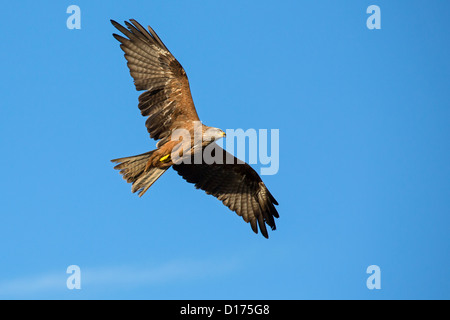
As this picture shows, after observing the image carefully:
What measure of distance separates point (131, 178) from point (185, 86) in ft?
6.63

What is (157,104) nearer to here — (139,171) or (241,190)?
(139,171)

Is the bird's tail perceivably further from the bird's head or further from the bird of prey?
the bird's head

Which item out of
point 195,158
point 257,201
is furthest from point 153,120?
Answer: point 257,201

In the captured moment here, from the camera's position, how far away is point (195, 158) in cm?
1476

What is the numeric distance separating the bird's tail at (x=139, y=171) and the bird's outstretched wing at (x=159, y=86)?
1.78 feet

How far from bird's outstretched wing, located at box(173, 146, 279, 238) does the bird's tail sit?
5.05 feet

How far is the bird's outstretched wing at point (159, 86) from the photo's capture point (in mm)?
13422

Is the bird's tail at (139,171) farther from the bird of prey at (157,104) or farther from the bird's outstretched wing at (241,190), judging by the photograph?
the bird's outstretched wing at (241,190)

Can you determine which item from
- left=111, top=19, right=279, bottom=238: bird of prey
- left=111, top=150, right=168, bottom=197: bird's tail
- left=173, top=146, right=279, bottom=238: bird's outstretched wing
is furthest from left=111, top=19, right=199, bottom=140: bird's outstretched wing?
left=173, top=146, right=279, bottom=238: bird's outstretched wing

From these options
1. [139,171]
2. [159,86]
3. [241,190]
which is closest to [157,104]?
[159,86]

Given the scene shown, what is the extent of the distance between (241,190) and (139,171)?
8.80ft

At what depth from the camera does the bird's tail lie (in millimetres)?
13461
